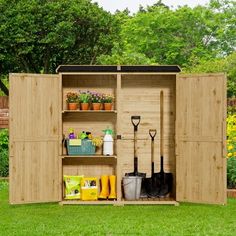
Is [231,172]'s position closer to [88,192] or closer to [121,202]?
[121,202]

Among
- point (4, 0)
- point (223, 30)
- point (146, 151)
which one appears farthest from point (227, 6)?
point (146, 151)

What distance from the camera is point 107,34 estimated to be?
35406mm

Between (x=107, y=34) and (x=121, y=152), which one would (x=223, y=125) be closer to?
(x=121, y=152)

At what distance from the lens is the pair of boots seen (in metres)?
11.1

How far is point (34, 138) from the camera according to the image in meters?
10.6

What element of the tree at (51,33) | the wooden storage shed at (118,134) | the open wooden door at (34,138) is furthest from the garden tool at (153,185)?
the tree at (51,33)

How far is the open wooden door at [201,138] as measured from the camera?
10.6 metres

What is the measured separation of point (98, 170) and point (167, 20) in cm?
3464

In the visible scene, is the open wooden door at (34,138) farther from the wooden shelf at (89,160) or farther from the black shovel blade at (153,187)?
the black shovel blade at (153,187)

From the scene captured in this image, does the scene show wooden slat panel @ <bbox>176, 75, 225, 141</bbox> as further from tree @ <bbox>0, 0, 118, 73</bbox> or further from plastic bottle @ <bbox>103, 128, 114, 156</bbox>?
tree @ <bbox>0, 0, 118, 73</bbox>

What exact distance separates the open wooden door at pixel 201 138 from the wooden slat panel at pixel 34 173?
1.78 m

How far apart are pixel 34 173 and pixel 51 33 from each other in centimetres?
2165

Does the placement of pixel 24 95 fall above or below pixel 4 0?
below

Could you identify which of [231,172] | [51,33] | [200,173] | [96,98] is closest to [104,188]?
[96,98]
